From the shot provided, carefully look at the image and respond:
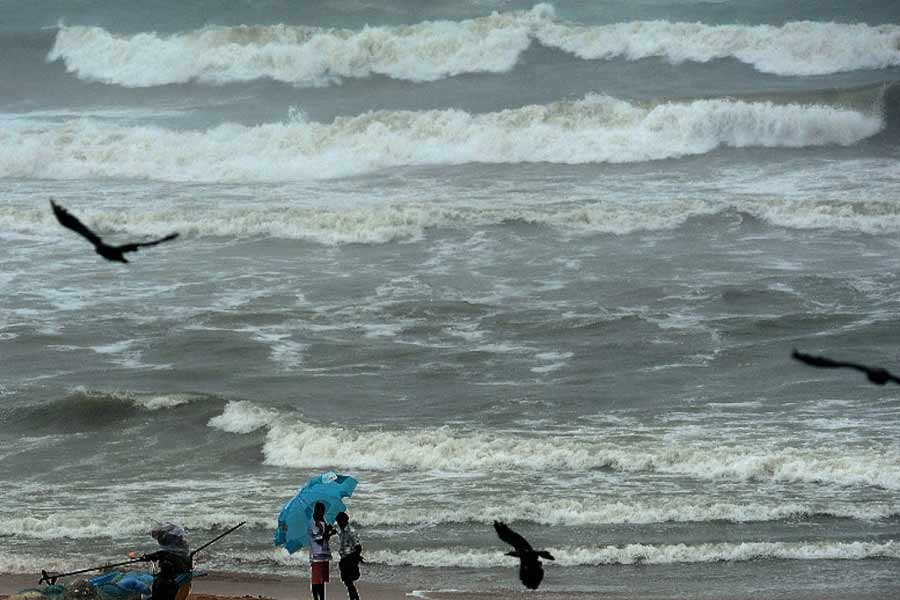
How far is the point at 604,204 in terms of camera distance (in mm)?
27047

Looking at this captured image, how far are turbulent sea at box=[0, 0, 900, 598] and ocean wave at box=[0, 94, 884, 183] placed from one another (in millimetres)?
111

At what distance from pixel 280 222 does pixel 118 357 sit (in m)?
8.01

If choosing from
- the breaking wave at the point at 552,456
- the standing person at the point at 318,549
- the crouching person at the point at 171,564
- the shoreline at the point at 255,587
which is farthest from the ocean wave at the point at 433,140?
the crouching person at the point at 171,564

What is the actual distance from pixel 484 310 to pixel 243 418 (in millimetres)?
5046

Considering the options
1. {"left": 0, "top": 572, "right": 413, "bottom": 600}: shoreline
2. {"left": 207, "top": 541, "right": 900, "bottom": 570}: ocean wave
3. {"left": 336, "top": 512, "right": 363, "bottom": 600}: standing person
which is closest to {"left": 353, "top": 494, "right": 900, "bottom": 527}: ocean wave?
{"left": 207, "top": 541, "right": 900, "bottom": 570}: ocean wave

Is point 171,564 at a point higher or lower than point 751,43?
lower

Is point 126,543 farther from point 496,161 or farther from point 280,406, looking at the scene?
point 496,161

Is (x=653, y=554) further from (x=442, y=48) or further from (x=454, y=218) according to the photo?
(x=442, y=48)

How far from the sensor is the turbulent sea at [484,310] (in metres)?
13.0

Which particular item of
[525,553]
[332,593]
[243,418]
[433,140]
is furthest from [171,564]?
[433,140]

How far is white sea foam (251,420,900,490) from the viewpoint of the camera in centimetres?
1383

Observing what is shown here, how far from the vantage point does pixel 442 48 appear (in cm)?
4506

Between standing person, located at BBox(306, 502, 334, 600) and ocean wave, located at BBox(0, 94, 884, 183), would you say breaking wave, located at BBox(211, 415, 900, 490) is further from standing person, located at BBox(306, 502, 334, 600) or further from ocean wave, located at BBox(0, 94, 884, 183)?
ocean wave, located at BBox(0, 94, 884, 183)

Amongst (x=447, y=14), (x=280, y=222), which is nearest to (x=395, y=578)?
(x=280, y=222)
